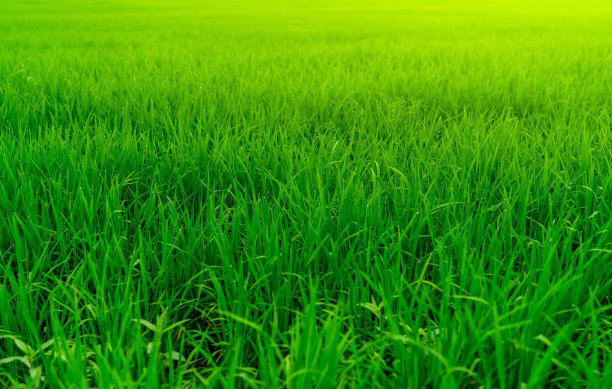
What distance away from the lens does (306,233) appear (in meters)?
1.29

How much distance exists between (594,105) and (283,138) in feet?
6.10

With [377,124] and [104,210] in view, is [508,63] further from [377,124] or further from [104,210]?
[104,210]

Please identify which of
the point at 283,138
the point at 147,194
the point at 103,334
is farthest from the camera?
the point at 283,138

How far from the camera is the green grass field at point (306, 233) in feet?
2.91

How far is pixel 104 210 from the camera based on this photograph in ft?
4.96

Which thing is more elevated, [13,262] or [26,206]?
[26,206]

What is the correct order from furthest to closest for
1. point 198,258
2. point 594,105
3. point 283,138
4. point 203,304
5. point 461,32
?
point 461,32, point 594,105, point 283,138, point 198,258, point 203,304

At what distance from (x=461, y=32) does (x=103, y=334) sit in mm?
8380

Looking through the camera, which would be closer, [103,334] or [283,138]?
[103,334]

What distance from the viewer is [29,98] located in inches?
118

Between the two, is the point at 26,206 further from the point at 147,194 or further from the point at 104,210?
the point at 147,194

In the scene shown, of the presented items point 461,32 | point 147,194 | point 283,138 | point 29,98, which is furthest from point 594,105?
point 461,32

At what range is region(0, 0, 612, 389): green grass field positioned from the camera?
888 millimetres

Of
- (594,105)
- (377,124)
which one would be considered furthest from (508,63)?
(377,124)
